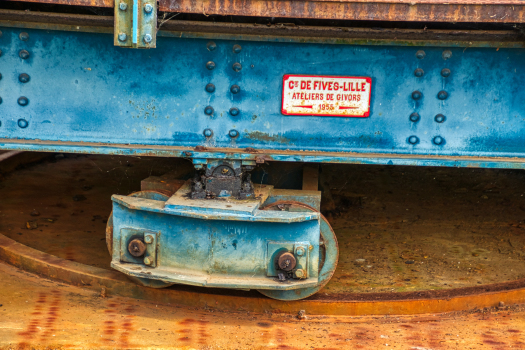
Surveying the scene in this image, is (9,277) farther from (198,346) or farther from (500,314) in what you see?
(500,314)

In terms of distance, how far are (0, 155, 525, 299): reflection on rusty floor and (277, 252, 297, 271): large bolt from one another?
2.26ft

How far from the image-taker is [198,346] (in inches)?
142

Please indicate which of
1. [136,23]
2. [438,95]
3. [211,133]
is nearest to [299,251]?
[211,133]

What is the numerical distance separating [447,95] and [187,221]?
74.9 inches

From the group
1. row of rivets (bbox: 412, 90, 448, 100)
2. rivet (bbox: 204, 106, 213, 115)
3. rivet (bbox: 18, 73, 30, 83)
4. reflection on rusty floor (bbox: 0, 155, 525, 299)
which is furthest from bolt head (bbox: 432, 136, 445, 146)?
rivet (bbox: 18, 73, 30, 83)

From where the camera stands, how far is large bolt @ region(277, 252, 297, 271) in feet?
12.5

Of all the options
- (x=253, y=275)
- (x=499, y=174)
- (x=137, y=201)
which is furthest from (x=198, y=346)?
(x=499, y=174)

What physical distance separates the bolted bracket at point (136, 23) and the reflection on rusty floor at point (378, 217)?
172 centimetres

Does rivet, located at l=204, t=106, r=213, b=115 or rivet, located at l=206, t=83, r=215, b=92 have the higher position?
rivet, located at l=206, t=83, r=215, b=92

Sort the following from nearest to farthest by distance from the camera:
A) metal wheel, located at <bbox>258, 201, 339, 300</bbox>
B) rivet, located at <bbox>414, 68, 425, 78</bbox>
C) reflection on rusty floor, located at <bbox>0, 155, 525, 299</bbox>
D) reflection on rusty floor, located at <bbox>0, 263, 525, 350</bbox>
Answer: reflection on rusty floor, located at <bbox>0, 263, 525, 350</bbox> < rivet, located at <bbox>414, 68, 425, 78</bbox> < metal wheel, located at <bbox>258, 201, 339, 300</bbox> < reflection on rusty floor, located at <bbox>0, 155, 525, 299</bbox>

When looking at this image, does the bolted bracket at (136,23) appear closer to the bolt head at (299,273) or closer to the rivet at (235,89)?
the rivet at (235,89)

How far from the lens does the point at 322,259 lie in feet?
13.5

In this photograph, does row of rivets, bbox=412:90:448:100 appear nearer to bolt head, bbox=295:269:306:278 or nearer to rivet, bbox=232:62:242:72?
rivet, bbox=232:62:242:72

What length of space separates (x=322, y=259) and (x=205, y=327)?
933 mm
